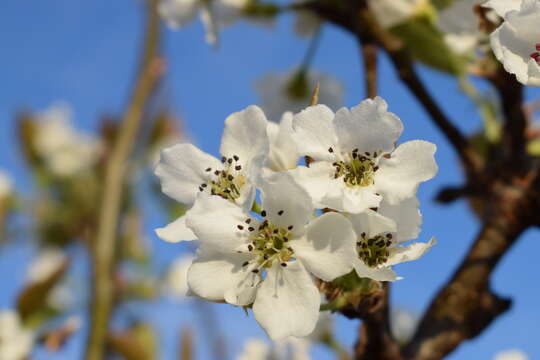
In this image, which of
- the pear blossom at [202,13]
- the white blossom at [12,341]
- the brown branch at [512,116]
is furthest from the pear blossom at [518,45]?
the white blossom at [12,341]

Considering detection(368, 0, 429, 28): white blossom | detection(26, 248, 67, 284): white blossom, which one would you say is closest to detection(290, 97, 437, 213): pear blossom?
detection(368, 0, 429, 28): white blossom

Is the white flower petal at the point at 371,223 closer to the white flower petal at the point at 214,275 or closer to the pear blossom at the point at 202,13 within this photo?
the white flower petal at the point at 214,275

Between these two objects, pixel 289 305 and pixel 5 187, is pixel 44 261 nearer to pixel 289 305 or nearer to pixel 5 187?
pixel 5 187

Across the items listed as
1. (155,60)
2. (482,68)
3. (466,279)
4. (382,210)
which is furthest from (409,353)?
(155,60)

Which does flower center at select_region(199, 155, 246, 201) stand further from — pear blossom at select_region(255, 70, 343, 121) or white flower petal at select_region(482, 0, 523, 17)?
pear blossom at select_region(255, 70, 343, 121)

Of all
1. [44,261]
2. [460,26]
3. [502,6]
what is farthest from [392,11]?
[44,261]

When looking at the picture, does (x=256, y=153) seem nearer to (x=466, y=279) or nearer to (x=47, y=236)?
(x=466, y=279)
